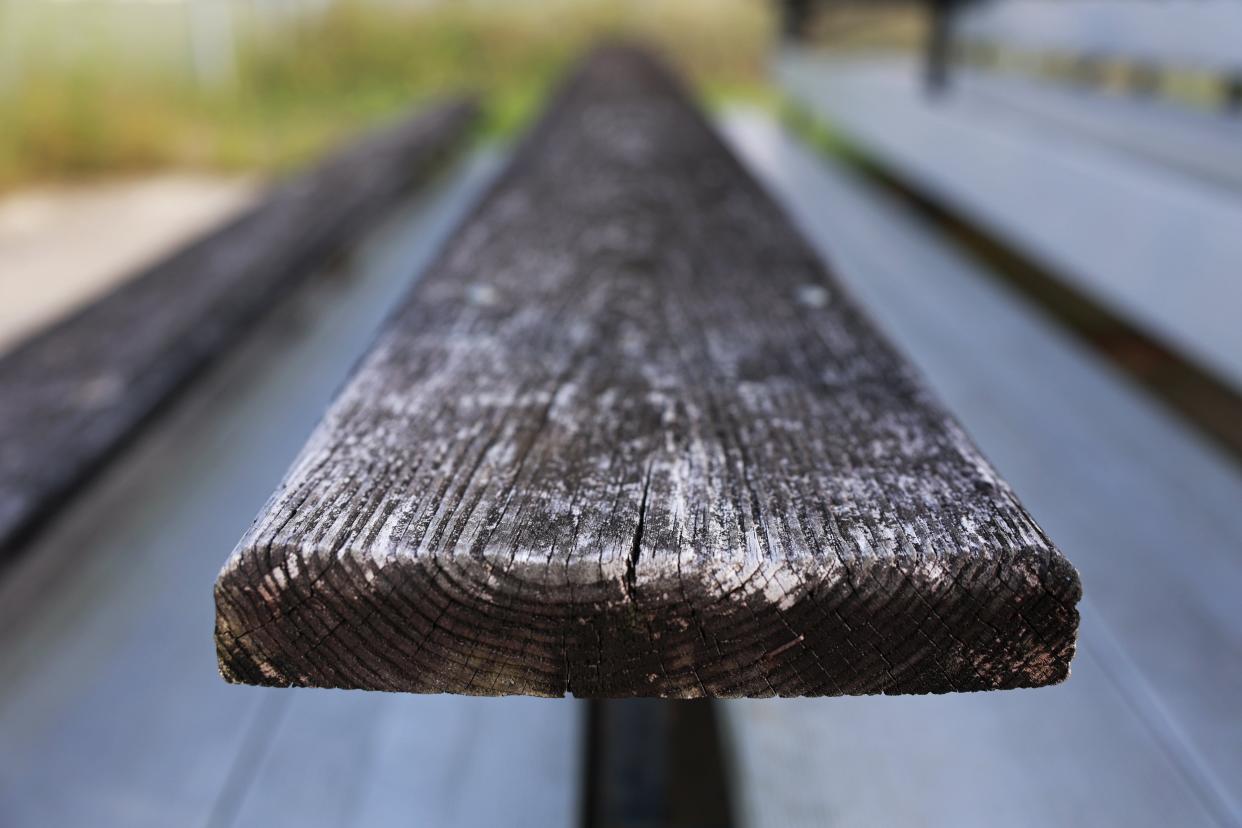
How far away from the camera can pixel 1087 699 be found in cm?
106

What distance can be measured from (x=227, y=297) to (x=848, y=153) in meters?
3.96

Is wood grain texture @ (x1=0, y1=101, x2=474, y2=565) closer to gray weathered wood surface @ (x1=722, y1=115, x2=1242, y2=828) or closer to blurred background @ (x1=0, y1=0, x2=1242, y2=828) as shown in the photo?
blurred background @ (x1=0, y1=0, x2=1242, y2=828)

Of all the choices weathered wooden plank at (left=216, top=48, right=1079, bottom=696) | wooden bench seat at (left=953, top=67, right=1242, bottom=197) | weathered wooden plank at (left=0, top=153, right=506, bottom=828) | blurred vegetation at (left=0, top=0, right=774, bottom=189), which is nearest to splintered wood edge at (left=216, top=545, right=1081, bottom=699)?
weathered wooden plank at (left=216, top=48, right=1079, bottom=696)

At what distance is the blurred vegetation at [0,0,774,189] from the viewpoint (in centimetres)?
500

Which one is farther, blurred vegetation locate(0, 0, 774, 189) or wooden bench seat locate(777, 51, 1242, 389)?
blurred vegetation locate(0, 0, 774, 189)

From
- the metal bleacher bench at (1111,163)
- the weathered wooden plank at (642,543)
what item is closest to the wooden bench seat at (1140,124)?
the metal bleacher bench at (1111,163)

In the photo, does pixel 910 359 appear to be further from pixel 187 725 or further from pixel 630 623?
pixel 187 725

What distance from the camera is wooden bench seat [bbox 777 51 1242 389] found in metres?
1.37

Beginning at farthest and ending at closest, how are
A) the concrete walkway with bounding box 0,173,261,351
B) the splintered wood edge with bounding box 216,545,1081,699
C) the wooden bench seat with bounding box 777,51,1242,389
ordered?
the concrete walkway with bounding box 0,173,261,351 < the wooden bench seat with bounding box 777,51,1242,389 < the splintered wood edge with bounding box 216,545,1081,699

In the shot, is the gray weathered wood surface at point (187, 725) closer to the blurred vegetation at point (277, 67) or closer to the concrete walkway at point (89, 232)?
the concrete walkway at point (89, 232)

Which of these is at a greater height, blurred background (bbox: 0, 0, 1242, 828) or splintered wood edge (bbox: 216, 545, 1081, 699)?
splintered wood edge (bbox: 216, 545, 1081, 699)

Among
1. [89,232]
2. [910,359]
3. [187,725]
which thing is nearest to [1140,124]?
[910,359]

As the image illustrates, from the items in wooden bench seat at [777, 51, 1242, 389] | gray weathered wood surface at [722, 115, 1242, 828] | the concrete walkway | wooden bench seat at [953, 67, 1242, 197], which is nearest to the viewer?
gray weathered wood surface at [722, 115, 1242, 828]

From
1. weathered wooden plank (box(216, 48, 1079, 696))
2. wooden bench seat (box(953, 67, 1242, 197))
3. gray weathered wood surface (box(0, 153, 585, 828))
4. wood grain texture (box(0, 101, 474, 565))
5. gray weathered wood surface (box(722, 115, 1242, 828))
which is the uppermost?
weathered wooden plank (box(216, 48, 1079, 696))
